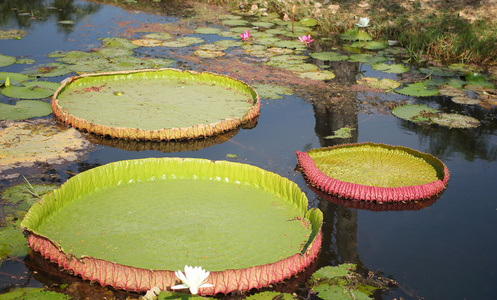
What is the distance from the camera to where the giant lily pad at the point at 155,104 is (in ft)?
15.0

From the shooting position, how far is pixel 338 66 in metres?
7.16

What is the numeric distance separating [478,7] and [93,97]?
6.72 metres

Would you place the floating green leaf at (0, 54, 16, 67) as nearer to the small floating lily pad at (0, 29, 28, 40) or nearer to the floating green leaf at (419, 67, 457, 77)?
the small floating lily pad at (0, 29, 28, 40)

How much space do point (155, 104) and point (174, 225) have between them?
2215mm

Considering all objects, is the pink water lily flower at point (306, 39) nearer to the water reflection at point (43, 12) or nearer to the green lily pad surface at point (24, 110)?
the water reflection at point (43, 12)

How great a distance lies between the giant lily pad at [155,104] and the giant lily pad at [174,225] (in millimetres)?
990

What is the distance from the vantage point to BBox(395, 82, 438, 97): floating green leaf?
19.7ft

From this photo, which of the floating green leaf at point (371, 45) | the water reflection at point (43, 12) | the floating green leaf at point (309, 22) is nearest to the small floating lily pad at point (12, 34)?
the water reflection at point (43, 12)

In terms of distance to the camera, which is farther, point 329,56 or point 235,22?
point 235,22

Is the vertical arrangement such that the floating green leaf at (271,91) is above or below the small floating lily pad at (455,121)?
above

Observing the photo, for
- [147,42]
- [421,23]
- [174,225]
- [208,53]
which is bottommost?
[174,225]

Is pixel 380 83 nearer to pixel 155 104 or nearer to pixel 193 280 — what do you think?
pixel 155 104

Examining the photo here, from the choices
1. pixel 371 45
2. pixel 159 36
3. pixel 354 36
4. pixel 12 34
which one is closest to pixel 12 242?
pixel 159 36

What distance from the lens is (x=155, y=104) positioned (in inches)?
199
